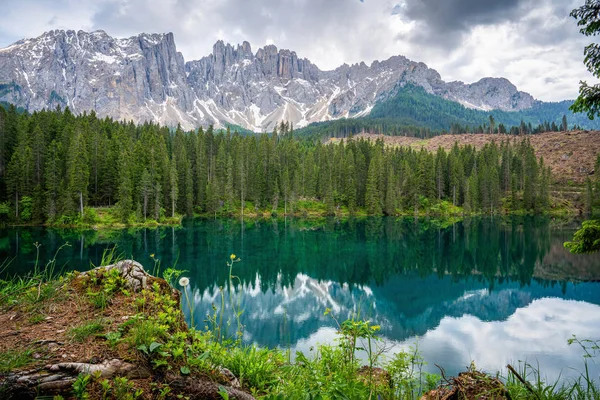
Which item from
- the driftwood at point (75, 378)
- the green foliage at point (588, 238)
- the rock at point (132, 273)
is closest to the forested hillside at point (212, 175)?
the rock at point (132, 273)

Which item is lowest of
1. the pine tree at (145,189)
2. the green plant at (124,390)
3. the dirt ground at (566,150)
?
the green plant at (124,390)

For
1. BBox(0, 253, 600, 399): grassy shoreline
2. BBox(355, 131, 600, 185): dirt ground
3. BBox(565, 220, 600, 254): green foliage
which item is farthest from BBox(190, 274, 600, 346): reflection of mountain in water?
BBox(355, 131, 600, 185): dirt ground

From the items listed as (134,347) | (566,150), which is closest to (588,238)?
(134,347)

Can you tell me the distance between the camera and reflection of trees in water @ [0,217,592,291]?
27.6 meters

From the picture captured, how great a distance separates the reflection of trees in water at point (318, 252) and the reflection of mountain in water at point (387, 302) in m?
1.65

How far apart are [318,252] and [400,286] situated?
510 inches

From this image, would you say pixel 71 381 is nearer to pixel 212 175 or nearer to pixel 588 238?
pixel 588 238

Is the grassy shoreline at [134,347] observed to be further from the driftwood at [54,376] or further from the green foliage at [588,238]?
the green foliage at [588,238]

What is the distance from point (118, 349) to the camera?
12.0 feet

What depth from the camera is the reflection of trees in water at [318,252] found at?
1088 inches

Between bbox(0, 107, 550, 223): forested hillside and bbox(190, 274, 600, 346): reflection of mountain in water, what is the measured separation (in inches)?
1722

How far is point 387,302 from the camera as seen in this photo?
861 inches

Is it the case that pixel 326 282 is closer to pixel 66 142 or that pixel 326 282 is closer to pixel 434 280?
pixel 434 280

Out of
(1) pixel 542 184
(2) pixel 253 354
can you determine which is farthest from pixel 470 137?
(2) pixel 253 354
